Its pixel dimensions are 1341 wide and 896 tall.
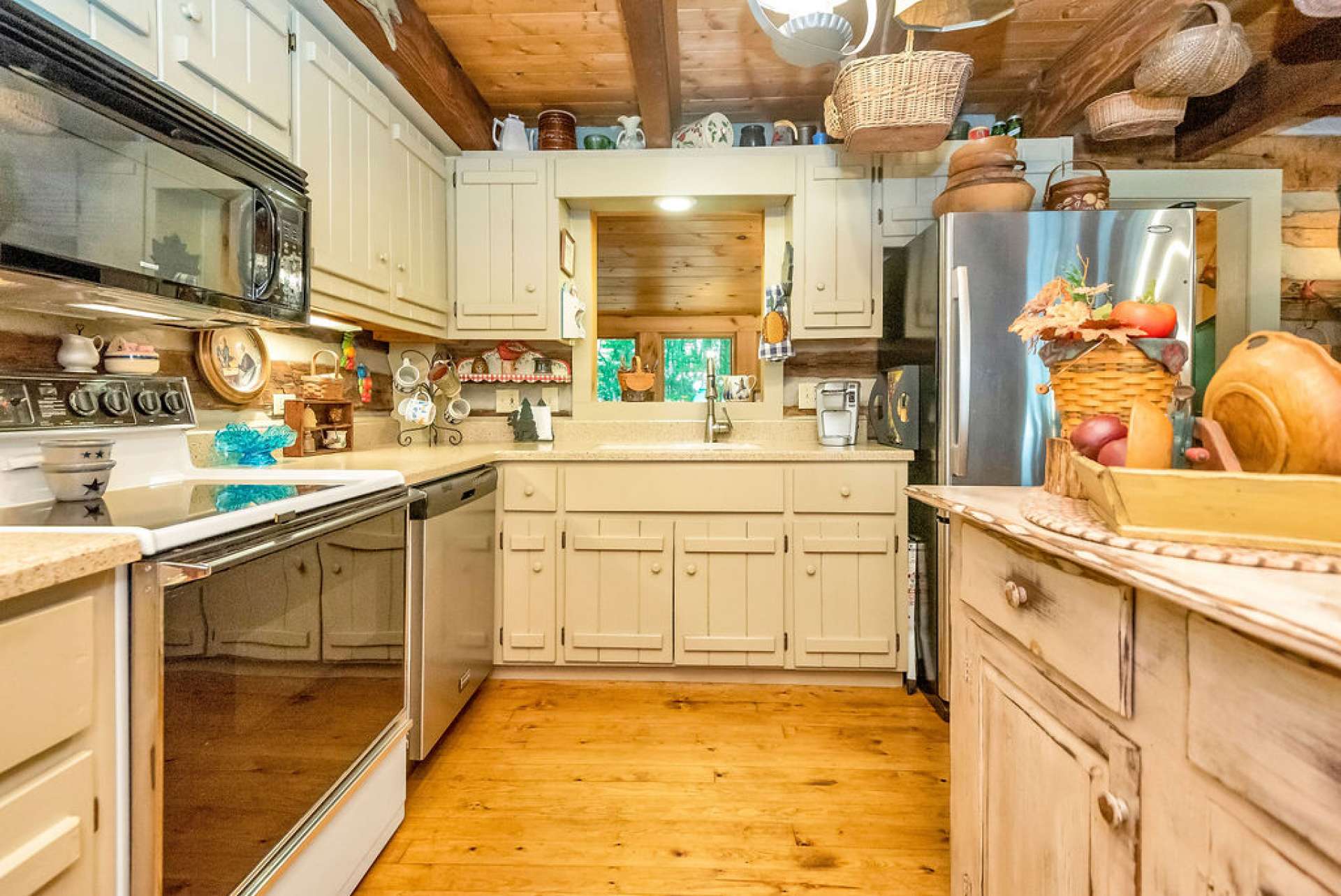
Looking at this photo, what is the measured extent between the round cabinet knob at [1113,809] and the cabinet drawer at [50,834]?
1.17 metres

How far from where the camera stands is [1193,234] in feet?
6.73

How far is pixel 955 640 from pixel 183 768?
4.04 ft

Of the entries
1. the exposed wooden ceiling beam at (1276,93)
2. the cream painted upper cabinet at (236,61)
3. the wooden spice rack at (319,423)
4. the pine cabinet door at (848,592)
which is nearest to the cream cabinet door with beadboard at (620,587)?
the pine cabinet door at (848,592)

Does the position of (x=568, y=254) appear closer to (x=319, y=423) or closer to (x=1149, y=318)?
(x=319, y=423)

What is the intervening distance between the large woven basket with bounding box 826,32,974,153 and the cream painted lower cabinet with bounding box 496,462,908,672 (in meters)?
1.18

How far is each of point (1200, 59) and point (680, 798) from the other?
2813mm

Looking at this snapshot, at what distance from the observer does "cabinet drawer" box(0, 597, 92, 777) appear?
65 cm

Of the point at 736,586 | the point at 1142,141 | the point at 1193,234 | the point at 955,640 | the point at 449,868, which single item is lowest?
the point at 449,868

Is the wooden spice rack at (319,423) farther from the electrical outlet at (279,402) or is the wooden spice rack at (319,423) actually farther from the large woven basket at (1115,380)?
the large woven basket at (1115,380)

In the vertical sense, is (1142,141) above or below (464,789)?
above

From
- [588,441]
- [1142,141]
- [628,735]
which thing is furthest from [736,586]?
[1142,141]

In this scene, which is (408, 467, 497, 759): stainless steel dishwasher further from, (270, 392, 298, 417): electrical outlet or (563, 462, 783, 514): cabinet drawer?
(270, 392, 298, 417): electrical outlet

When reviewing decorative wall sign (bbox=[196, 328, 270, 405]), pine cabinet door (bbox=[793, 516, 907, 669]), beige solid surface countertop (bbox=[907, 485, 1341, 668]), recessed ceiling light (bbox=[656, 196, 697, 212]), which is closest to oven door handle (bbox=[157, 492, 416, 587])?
decorative wall sign (bbox=[196, 328, 270, 405])

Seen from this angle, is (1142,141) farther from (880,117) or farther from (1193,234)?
(880,117)
